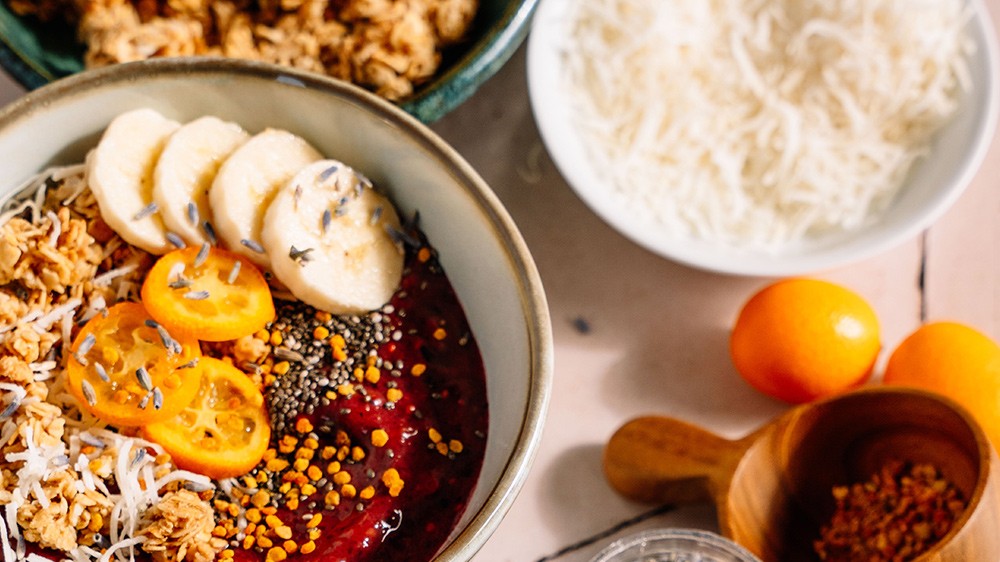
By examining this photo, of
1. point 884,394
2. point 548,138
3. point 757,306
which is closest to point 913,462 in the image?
point 884,394

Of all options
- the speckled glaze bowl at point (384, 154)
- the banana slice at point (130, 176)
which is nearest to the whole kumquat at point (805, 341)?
the speckled glaze bowl at point (384, 154)

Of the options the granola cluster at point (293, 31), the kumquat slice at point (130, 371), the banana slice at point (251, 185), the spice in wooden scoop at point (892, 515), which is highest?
the granola cluster at point (293, 31)

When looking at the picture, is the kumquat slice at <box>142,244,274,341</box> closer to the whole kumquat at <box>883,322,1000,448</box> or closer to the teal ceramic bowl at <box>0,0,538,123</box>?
the teal ceramic bowl at <box>0,0,538,123</box>

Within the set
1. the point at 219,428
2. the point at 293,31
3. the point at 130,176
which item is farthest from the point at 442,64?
the point at 219,428

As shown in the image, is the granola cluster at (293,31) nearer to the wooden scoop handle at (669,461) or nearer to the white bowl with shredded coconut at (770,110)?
the white bowl with shredded coconut at (770,110)

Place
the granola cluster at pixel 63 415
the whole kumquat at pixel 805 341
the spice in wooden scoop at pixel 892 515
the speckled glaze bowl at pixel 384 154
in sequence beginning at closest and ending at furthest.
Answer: the granola cluster at pixel 63 415 → the speckled glaze bowl at pixel 384 154 → the spice in wooden scoop at pixel 892 515 → the whole kumquat at pixel 805 341
